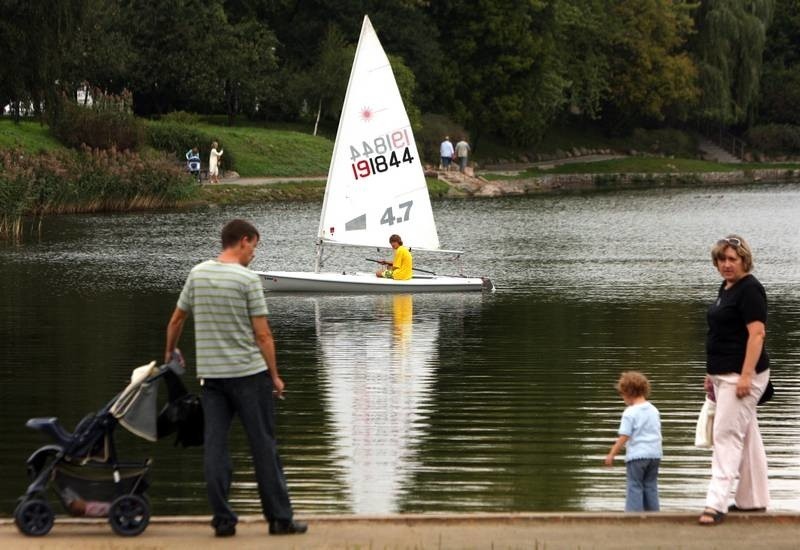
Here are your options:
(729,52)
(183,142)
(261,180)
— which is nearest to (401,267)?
(261,180)

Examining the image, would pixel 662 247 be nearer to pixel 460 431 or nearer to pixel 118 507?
pixel 460 431

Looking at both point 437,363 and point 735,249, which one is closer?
point 735,249

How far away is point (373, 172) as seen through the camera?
3247 cm

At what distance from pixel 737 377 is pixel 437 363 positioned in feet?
33.8

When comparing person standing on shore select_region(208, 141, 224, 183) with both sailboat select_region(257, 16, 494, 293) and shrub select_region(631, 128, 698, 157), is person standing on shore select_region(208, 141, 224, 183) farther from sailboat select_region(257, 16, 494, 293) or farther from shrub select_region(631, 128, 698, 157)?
shrub select_region(631, 128, 698, 157)

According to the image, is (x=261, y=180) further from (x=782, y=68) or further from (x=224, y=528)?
(x=224, y=528)

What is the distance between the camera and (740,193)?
73.9 meters

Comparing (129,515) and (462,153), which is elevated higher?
(462,153)

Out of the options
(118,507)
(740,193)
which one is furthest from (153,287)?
(740,193)

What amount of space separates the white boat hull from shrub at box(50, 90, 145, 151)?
32.4 metres

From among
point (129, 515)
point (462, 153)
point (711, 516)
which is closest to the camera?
point (129, 515)

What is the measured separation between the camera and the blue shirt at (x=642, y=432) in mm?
10805

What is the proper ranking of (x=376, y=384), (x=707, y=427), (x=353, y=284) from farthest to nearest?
(x=353, y=284) → (x=376, y=384) → (x=707, y=427)

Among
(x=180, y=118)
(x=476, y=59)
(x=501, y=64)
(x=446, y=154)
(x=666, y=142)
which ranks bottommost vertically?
(x=446, y=154)
